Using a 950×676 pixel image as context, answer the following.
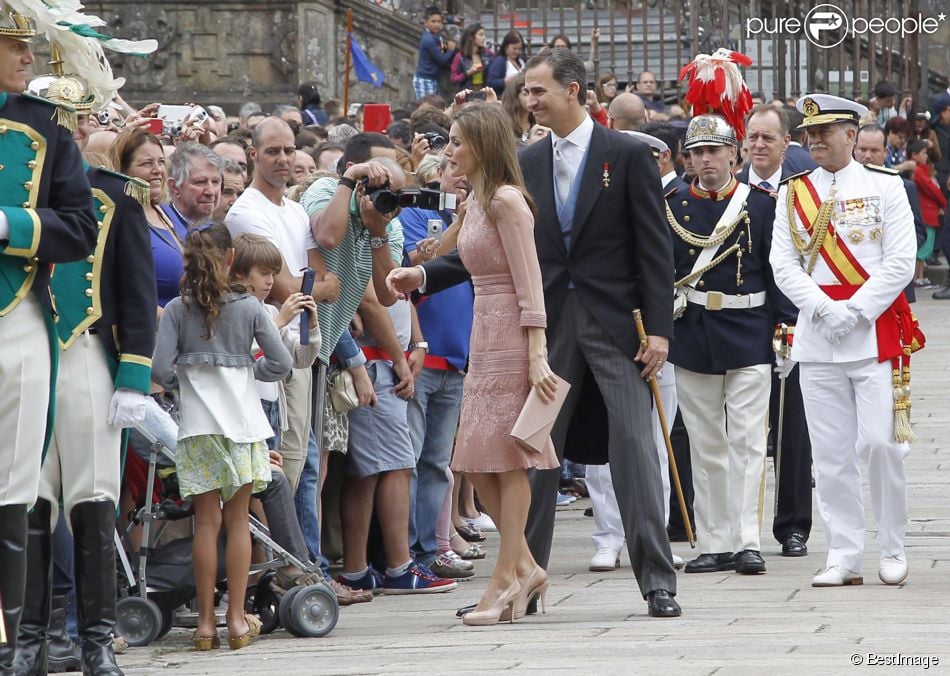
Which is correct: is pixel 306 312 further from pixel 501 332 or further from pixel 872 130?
pixel 872 130

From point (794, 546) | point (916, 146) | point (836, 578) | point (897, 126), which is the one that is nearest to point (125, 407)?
point (836, 578)

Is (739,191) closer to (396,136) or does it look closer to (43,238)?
(396,136)

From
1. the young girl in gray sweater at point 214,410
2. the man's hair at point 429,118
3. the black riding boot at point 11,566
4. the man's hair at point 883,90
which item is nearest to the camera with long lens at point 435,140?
the man's hair at point 429,118

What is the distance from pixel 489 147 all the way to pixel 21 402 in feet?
7.12

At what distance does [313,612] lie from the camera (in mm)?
7043

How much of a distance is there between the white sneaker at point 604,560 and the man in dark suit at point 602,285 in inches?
63.1

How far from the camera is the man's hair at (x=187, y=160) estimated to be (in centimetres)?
798

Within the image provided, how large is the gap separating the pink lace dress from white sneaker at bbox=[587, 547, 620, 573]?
6.60 feet

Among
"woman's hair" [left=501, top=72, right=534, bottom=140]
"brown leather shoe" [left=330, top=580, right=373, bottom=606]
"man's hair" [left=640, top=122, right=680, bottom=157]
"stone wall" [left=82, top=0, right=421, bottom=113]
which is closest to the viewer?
"brown leather shoe" [left=330, top=580, right=373, bottom=606]

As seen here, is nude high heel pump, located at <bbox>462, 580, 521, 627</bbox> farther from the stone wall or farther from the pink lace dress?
the stone wall

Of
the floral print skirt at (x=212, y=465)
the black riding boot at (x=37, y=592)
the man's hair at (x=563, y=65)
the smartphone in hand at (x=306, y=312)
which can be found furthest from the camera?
the smartphone in hand at (x=306, y=312)

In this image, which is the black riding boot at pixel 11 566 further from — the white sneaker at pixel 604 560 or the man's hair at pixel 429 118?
the man's hair at pixel 429 118

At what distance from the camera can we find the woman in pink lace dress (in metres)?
6.85

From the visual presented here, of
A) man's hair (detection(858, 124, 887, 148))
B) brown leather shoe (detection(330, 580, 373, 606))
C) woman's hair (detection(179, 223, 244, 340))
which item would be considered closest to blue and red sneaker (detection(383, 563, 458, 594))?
brown leather shoe (detection(330, 580, 373, 606))
